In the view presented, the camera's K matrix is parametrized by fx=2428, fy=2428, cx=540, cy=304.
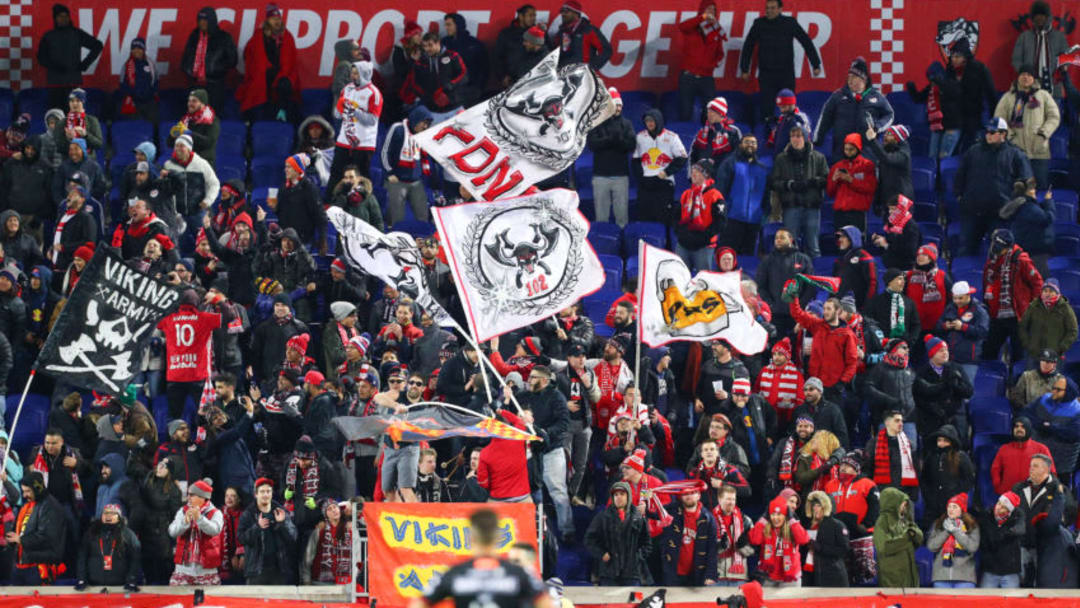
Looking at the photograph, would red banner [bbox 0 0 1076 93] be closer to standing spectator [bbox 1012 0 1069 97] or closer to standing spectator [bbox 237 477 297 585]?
standing spectator [bbox 1012 0 1069 97]

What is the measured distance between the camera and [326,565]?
2092 centimetres

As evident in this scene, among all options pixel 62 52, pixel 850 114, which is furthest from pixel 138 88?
pixel 850 114

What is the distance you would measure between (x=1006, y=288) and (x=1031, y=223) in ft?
3.89

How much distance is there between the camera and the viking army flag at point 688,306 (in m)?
22.2

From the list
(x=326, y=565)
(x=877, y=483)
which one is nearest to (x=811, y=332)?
(x=877, y=483)

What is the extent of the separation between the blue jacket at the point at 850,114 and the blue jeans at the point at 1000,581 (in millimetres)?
6831

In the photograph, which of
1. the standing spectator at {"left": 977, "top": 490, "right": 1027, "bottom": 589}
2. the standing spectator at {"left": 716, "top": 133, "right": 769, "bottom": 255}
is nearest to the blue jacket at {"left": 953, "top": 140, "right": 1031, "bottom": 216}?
the standing spectator at {"left": 716, "top": 133, "right": 769, "bottom": 255}

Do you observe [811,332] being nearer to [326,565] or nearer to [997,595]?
[997,595]

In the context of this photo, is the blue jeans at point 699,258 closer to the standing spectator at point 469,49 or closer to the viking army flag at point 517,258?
the viking army flag at point 517,258

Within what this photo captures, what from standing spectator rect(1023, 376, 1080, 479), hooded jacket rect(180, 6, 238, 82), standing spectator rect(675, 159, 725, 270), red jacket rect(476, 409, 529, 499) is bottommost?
red jacket rect(476, 409, 529, 499)

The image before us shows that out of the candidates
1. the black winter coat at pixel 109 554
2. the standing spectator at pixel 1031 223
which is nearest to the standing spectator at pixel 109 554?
the black winter coat at pixel 109 554

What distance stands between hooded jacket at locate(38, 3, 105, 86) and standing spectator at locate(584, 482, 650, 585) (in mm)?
11022

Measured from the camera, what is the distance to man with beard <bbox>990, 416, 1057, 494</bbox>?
22203 mm

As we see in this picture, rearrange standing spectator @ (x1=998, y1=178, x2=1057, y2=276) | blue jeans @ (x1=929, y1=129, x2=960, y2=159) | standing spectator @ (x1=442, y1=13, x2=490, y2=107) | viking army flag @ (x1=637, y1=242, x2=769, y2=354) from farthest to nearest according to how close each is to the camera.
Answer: standing spectator @ (x1=442, y1=13, x2=490, y2=107)
blue jeans @ (x1=929, y1=129, x2=960, y2=159)
standing spectator @ (x1=998, y1=178, x2=1057, y2=276)
viking army flag @ (x1=637, y1=242, x2=769, y2=354)
